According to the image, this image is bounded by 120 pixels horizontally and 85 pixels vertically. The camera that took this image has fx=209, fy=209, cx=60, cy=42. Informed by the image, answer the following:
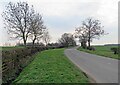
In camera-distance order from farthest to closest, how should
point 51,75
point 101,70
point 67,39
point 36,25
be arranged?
point 67,39 → point 36,25 → point 101,70 → point 51,75

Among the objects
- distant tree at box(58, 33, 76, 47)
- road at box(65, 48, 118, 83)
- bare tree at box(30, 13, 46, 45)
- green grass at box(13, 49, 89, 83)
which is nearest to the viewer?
green grass at box(13, 49, 89, 83)

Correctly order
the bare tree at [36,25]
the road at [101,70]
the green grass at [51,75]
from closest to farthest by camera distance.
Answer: the green grass at [51,75] → the road at [101,70] → the bare tree at [36,25]

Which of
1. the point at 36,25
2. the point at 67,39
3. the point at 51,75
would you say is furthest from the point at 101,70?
the point at 67,39

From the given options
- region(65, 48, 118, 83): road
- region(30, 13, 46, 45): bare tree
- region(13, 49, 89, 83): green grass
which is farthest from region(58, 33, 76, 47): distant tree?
region(13, 49, 89, 83): green grass

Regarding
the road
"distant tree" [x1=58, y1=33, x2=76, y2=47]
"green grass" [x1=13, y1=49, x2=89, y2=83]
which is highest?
"distant tree" [x1=58, y1=33, x2=76, y2=47]

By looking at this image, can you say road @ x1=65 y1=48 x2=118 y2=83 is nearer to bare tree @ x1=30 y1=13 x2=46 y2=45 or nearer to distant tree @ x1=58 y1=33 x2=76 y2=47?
bare tree @ x1=30 y1=13 x2=46 y2=45

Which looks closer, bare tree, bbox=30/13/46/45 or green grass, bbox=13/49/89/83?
green grass, bbox=13/49/89/83

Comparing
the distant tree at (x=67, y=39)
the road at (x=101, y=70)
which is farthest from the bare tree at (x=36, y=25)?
the distant tree at (x=67, y=39)

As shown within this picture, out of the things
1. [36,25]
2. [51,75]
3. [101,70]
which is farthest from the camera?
[36,25]

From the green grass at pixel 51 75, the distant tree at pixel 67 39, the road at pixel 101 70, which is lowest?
the road at pixel 101 70

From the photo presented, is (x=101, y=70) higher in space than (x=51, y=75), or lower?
lower

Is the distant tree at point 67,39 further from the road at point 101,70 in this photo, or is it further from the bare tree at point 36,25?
the road at point 101,70

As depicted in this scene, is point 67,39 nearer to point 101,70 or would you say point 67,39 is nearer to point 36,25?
point 36,25

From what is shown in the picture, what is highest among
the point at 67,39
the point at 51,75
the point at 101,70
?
the point at 67,39
